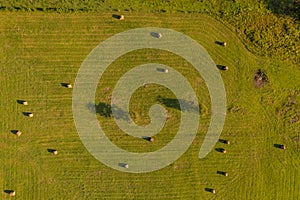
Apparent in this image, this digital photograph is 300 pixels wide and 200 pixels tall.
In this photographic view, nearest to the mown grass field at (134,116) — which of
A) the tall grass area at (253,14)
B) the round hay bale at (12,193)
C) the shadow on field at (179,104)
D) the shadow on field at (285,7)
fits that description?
the round hay bale at (12,193)

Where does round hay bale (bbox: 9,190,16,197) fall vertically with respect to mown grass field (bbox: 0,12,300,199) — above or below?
below

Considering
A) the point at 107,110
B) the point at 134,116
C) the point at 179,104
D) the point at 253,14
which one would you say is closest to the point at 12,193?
the point at 107,110

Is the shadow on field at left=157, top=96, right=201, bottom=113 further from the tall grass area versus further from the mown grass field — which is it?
the tall grass area

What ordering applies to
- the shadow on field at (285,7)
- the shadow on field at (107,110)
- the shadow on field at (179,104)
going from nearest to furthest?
the shadow on field at (107,110), the shadow on field at (179,104), the shadow on field at (285,7)

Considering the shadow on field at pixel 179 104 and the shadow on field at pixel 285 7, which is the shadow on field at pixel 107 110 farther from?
the shadow on field at pixel 285 7

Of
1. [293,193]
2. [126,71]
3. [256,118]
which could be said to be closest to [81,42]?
[126,71]

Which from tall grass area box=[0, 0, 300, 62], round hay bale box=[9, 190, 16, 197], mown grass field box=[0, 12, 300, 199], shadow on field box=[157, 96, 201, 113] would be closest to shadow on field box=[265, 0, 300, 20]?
tall grass area box=[0, 0, 300, 62]
